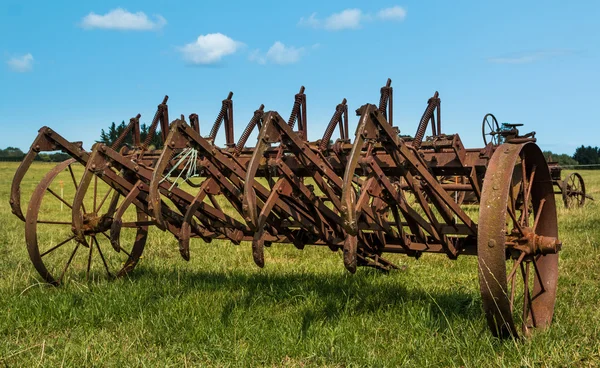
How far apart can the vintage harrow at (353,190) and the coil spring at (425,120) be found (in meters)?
0.01

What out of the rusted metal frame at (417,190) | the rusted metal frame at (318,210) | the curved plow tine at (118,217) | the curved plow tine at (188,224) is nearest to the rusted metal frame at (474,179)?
the rusted metal frame at (417,190)

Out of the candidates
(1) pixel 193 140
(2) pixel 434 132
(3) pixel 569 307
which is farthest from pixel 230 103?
(3) pixel 569 307

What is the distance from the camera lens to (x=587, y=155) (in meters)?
48.5

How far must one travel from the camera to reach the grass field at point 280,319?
13.1 ft

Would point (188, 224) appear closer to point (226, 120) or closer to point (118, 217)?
point (118, 217)

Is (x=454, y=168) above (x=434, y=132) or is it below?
below

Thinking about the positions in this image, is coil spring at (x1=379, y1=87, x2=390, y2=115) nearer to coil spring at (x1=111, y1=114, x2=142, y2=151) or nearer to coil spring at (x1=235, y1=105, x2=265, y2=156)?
coil spring at (x1=235, y1=105, x2=265, y2=156)

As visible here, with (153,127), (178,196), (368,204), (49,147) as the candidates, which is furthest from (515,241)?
(49,147)

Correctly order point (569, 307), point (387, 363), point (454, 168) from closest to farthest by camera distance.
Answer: point (387, 363), point (454, 168), point (569, 307)

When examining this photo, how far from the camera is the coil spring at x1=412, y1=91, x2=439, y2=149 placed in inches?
186

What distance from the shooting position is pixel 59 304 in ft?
16.9

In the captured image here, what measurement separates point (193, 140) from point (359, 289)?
2.37 meters

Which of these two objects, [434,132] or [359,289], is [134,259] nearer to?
[359,289]

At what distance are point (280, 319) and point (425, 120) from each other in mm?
2102
